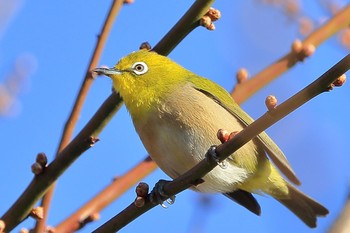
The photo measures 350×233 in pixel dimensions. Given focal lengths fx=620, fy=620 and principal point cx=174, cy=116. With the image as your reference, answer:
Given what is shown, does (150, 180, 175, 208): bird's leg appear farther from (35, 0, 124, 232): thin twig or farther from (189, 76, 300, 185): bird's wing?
(189, 76, 300, 185): bird's wing

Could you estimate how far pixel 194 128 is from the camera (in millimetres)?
4242

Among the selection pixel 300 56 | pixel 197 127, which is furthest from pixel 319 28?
pixel 197 127

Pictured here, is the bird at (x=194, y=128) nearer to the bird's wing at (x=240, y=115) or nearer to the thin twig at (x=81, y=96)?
the bird's wing at (x=240, y=115)

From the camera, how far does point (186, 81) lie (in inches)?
190

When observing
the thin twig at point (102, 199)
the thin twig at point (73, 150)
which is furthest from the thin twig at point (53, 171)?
the thin twig at point (102, 199)

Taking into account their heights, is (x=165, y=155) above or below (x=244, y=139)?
above

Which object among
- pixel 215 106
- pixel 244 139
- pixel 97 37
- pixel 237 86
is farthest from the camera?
pixel 215 106

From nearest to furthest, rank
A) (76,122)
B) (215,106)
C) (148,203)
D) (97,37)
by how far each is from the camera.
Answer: (148,203) → (76,122) → (97,37) → (215,106)

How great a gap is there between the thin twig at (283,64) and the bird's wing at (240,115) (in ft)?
1.95

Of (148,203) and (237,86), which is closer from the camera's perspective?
(148,203)

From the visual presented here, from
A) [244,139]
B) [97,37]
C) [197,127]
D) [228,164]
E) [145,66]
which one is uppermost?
[145,66]

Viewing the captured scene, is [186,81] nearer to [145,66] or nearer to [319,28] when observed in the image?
[145,66]

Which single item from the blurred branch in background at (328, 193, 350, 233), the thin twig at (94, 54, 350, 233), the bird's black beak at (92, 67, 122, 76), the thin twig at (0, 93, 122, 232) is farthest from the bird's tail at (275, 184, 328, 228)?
the blurred branch in background at (328, 193, 350, 233)

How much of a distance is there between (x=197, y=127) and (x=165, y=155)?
30cm
